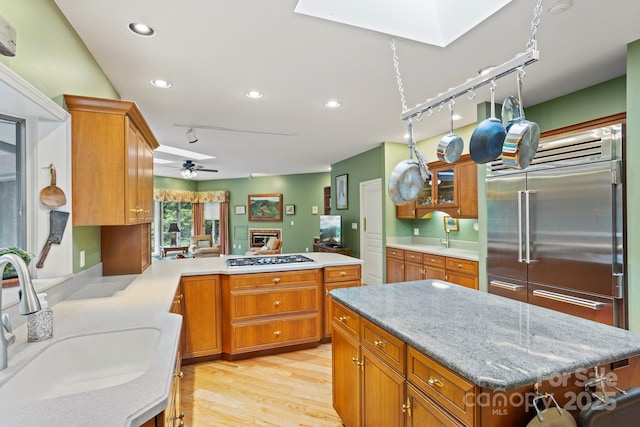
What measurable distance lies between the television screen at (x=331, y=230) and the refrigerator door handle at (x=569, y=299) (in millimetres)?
3982

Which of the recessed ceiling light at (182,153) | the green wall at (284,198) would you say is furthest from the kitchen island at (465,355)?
the green wall at (284,198)

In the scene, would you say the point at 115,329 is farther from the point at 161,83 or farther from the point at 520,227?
the point at 520,227

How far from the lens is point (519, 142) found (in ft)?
4.15

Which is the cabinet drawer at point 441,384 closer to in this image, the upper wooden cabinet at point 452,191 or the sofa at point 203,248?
the upper wooden cabinet at point 452,191

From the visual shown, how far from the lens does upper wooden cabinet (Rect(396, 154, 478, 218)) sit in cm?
400

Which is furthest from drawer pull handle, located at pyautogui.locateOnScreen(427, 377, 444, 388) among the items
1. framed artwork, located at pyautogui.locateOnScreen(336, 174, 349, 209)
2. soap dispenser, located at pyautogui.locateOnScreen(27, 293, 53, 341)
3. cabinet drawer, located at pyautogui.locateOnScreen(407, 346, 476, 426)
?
framed artwork, located at pyautogui.locateOnScreen(336, 174, 349, 209)

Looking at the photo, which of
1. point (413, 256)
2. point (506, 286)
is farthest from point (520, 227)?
point (413, 256)

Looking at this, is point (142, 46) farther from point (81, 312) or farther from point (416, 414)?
point (416, 414)

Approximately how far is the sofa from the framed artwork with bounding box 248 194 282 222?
187cm

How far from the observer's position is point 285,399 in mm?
2361

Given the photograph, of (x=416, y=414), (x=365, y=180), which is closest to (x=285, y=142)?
(x=365, y=180)

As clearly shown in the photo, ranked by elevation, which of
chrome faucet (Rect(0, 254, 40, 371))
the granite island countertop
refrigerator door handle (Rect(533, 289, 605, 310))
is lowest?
refrigerator door handle (Rect(533, 289, 605, 310))

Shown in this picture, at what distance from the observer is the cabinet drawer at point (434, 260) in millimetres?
4051

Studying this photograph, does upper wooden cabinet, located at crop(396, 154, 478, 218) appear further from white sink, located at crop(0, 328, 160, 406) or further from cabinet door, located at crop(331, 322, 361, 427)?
white sink, located at crop(0, 328, 160, 406)
